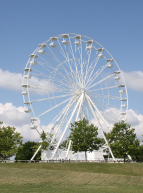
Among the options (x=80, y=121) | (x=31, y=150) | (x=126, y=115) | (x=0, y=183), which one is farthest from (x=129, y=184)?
(x=31, y=150)

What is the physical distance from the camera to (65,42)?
4356cm

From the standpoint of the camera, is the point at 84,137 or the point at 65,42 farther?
the point at 65,42

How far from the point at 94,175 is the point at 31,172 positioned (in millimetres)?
6175

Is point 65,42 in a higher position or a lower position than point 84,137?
higher

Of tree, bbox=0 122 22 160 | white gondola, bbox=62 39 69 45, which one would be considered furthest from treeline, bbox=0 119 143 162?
white gondola, bbox=62 39 69 45

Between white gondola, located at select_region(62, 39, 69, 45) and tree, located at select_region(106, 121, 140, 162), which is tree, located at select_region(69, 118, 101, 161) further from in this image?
white gondola, located at select_region(62, 39, 69, 45)

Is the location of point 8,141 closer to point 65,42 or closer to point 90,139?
point 90,139

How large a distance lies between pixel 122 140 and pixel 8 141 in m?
19.0

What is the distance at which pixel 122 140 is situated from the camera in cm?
4147

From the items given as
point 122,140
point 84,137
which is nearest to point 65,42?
point 84,137

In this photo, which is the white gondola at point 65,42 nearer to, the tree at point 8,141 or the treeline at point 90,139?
the treeline at point 90,139

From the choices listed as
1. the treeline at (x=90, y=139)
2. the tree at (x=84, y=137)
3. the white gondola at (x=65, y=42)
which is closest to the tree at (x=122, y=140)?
the treeline at (x=90, y=139)

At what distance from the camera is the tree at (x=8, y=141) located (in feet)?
144

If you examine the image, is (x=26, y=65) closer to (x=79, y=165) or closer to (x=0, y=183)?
(x=79, y=165)
